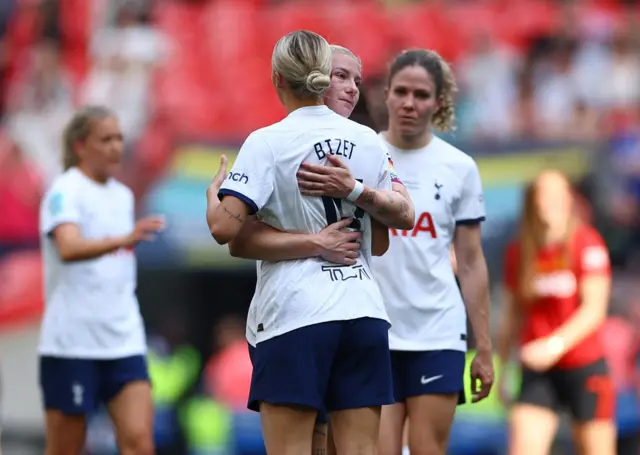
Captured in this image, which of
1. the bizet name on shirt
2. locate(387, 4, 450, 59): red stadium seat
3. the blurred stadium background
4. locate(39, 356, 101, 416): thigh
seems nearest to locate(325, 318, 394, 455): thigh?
the bizet name on shirt

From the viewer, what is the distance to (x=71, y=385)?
629cm

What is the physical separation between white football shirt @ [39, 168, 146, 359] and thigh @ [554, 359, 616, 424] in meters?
2.63

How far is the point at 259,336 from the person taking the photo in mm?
4098

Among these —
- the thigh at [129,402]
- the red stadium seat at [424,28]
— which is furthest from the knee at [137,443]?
the red stadium seat at [424,28]

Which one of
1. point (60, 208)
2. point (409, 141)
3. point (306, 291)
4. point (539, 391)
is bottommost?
point (539, 391)

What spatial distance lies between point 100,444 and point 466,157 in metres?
6.27

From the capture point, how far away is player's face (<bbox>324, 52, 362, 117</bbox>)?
4566mm

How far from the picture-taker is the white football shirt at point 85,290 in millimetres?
6301

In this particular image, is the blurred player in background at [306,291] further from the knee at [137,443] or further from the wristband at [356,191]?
the knee at [137,443]

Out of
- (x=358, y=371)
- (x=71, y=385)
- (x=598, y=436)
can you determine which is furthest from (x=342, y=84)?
(x=598, y=436)

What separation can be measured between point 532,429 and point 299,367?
3.35 m

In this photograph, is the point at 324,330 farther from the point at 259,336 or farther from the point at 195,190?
the point at 195,190

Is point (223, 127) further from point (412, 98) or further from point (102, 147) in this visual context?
point (412, 98)

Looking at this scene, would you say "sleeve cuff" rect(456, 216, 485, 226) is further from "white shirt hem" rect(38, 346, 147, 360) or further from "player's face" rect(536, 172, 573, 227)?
"white shirt hem" rect(38, 346, 147, 360)
